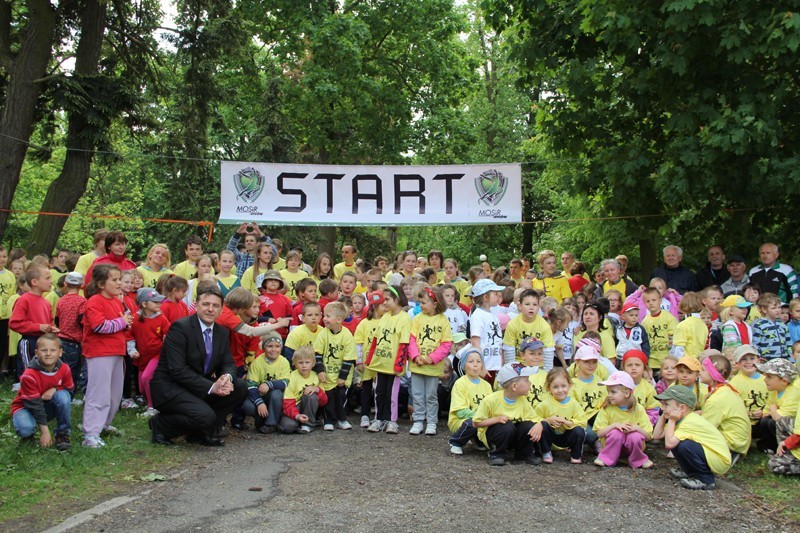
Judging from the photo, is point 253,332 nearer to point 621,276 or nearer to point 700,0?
point 621,276

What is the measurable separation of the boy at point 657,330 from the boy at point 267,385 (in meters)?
4.37

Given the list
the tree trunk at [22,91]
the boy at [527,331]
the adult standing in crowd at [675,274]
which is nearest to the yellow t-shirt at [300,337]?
the boy at [527,331]

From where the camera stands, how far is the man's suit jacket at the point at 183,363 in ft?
25.3

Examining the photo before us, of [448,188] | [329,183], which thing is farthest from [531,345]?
[329,183]

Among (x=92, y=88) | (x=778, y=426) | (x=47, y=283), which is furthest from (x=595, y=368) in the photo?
(x=92, y=88)

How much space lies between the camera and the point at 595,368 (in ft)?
27.1

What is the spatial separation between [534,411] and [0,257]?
7518mm

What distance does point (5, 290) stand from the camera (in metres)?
10.8

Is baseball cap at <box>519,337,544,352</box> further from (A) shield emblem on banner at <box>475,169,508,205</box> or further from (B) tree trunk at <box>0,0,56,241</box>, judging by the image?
(B) tree trunk at <box>0,0,56,241</box>

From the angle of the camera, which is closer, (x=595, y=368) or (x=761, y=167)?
(x=595, y=368)

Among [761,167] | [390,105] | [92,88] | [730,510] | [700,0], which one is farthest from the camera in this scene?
[390,105]

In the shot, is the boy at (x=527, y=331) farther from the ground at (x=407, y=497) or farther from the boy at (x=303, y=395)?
the boy at (x=303, y=395)

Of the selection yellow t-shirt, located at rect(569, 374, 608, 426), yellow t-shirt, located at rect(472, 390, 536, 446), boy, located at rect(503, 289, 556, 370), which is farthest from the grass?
yellow t-shirt, located at rect(569, 374, 608, 426)

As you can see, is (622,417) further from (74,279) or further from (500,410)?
(74,279)
